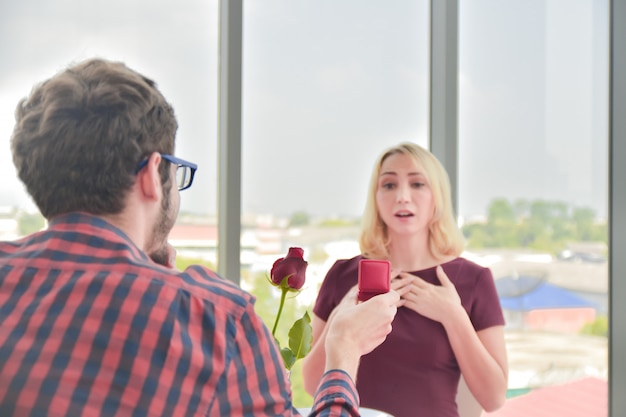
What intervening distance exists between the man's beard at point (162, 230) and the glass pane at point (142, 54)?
4.73ft

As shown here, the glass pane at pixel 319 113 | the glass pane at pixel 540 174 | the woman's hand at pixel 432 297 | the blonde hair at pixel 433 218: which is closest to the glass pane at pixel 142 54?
the glass pane at pixel 319 113

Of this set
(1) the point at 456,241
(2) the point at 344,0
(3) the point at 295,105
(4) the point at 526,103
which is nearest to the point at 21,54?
(3) the point at 295,105

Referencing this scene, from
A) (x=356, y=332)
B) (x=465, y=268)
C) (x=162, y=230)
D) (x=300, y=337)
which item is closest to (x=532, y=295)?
(x=465, y=268)

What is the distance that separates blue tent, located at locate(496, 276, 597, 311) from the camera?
310 cm

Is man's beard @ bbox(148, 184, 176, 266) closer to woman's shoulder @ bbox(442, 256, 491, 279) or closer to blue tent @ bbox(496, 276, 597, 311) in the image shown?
woman's shoulder @ bbox(442, 256, 491, 279)

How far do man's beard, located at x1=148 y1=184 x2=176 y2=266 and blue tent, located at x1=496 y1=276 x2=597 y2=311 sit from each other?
7.67 ft

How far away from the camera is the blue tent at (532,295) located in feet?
10.2

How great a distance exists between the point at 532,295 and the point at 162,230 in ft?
8.08

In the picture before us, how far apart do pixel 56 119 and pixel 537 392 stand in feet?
8.93

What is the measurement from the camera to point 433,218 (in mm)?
2158

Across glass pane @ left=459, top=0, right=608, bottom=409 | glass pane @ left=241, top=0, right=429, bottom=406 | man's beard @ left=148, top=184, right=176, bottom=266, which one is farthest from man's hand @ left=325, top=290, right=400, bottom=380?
glass pane @ left=459, top=0, right=608, bottom=409

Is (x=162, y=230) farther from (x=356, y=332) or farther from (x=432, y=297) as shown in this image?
(x=432, y=297)

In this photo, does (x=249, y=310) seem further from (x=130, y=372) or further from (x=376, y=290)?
(x=376, y=290)

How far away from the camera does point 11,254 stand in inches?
34.5
